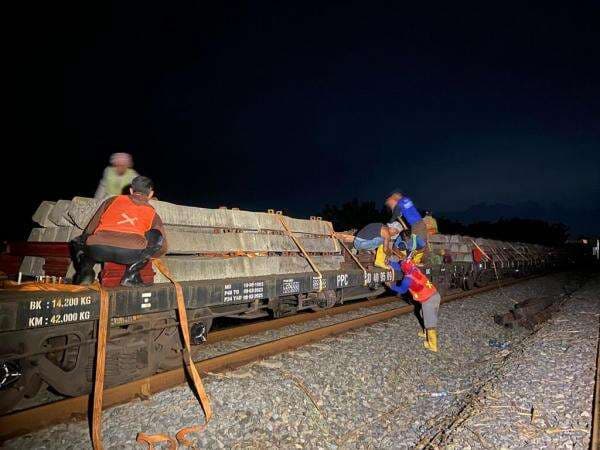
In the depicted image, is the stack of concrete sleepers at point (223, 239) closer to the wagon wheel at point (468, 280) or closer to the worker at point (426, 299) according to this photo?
the worker at point (426, 299)

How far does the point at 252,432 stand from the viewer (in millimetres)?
3451

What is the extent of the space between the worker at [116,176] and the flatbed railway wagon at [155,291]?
0.90 meters

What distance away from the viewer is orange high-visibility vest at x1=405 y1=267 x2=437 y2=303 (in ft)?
22.1

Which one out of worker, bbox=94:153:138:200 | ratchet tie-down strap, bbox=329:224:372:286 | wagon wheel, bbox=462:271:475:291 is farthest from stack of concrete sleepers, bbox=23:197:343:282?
wagon wheel, bbox=462:271:475:291

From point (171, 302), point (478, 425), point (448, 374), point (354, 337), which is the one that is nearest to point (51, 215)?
point (171, 302)

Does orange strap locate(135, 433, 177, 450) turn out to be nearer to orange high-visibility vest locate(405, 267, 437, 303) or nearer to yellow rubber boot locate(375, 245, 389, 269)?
orange high-visibility vest locate(405, 267, 437, 303)

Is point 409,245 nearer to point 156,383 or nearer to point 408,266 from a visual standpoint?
point 408,266

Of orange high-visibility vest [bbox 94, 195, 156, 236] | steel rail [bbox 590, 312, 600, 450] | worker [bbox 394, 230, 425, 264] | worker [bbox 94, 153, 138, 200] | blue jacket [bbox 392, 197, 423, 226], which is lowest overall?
steel rail [bbox 590, 312, 600, 450]

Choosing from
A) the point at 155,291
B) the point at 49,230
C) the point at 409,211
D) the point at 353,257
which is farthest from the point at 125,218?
the point at 409,211

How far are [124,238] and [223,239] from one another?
1.60 m

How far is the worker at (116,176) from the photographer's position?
5406 mm

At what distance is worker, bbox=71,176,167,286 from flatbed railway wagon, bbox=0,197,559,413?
0.59ft

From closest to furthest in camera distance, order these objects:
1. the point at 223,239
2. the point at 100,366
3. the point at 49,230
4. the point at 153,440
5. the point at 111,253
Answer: the point at 153,440 < the point at 100,366 < the point at 111,253 < the point at 49,230 < the point at 223,239

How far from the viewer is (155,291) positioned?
12.5ft
